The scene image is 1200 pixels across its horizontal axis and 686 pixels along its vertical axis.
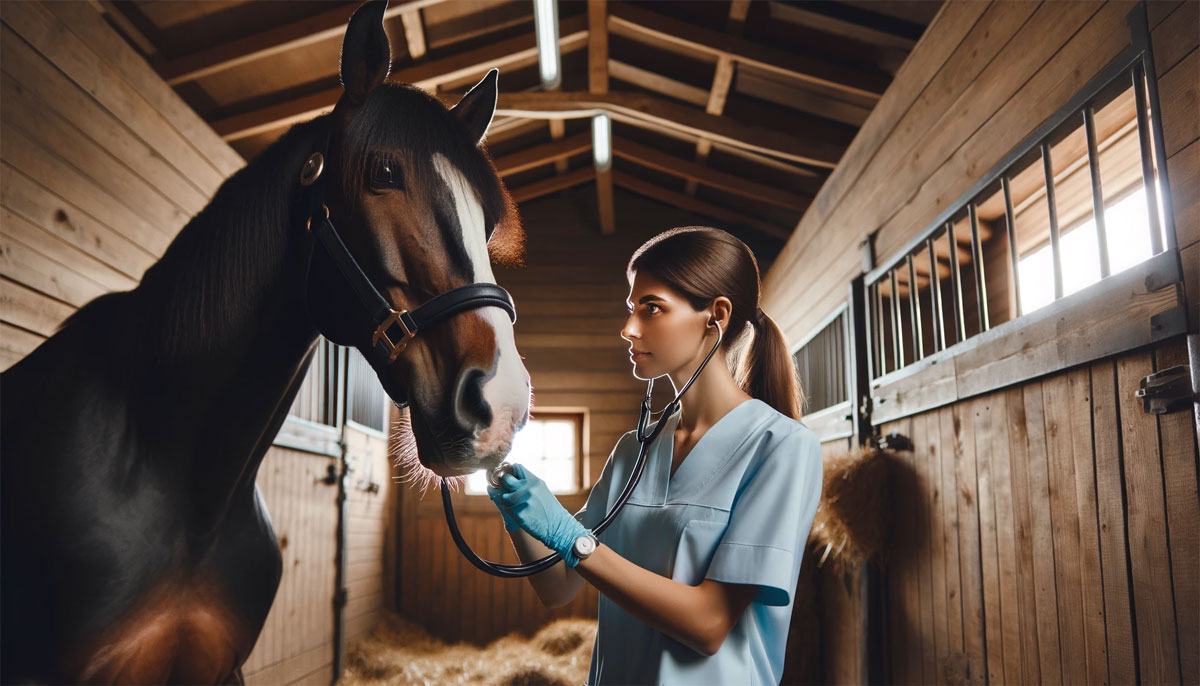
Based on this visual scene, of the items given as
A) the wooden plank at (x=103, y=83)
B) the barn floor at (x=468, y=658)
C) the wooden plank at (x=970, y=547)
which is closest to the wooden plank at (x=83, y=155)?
the wooden plank at (x=103, y=83)

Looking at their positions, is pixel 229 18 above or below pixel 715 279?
above

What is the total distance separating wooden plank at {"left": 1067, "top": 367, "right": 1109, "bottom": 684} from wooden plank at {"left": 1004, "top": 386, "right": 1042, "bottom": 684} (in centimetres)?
22

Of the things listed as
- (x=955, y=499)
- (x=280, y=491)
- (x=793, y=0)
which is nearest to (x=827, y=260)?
(x=793, y=0)

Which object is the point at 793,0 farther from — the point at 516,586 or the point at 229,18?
the point at 516,586

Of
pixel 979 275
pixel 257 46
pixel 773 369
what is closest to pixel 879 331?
pixel 979 275

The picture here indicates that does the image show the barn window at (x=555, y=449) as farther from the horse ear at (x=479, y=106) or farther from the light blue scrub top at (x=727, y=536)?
the light blue scrub top at (x=727, y=536)

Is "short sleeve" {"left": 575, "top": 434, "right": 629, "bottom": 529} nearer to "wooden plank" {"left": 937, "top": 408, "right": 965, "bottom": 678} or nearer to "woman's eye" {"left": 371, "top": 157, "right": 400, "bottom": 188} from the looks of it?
"woman's eye" {"left": 371, "top": 157, "right": 400, "bottom": 188}

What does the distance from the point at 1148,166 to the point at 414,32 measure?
3091 millimetres

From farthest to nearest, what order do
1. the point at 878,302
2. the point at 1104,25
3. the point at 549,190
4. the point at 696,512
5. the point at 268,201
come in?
the point at 549,190, the point at 878,302, the point at 1104,25, the point at 268,201, the point at 696,512

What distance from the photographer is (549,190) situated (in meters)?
6.43

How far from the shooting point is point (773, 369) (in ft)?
3.68

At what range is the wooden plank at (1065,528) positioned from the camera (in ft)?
5.00

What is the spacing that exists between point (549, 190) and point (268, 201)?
5475 millimetres

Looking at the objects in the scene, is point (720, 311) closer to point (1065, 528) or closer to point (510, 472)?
point (510, 472)
